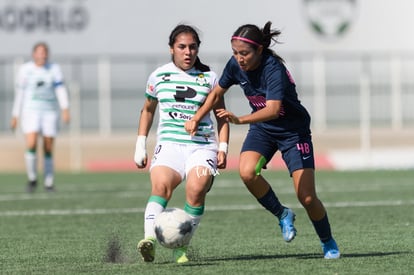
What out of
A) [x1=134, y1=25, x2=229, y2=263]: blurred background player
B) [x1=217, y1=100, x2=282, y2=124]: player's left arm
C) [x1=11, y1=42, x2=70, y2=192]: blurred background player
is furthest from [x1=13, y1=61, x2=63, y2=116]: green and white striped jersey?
[x1=217, y1=100, x2=282, y2=124]: player's left arm

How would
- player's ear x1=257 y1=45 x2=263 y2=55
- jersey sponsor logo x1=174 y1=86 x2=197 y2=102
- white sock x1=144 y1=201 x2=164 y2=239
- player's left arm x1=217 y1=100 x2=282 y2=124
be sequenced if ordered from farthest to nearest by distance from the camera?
jersey sponsor logo x1=174 y1=86 x2=197 y2=102, player's ear x1=257 y1=45 x2=263 y2=55, white sock x1=144 y1=201 x2=164 y2=239, player's left arm x1=217 y1=100 x2=282 y2=124

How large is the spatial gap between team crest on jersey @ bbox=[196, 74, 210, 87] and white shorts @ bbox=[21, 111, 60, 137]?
9.67 m

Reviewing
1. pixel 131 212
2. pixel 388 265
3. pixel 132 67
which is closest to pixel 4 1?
pixel 132 67

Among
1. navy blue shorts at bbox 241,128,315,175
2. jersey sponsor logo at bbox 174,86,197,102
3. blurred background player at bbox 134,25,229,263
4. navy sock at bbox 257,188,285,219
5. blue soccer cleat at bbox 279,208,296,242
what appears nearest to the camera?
blurred background player at bbox 134,25,229,263

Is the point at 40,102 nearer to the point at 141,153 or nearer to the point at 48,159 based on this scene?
the point at 48,159

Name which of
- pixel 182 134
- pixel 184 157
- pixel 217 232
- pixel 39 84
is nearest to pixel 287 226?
pixel 184 157

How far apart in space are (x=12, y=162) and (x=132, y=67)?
447cm

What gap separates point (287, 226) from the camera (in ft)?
31.8

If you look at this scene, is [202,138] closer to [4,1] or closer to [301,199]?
[301,199]

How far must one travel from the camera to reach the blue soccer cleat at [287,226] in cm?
957

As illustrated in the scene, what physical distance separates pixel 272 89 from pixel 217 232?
3386 millimetres

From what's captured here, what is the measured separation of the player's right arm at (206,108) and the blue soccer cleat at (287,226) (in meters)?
1.19

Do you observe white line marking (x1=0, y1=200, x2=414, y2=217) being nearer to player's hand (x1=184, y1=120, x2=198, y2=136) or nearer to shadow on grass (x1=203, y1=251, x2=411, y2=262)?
shadow on grass (x1=203, y1=251, x2=411, y2=262)

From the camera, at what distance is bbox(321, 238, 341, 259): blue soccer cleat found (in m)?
9.34
